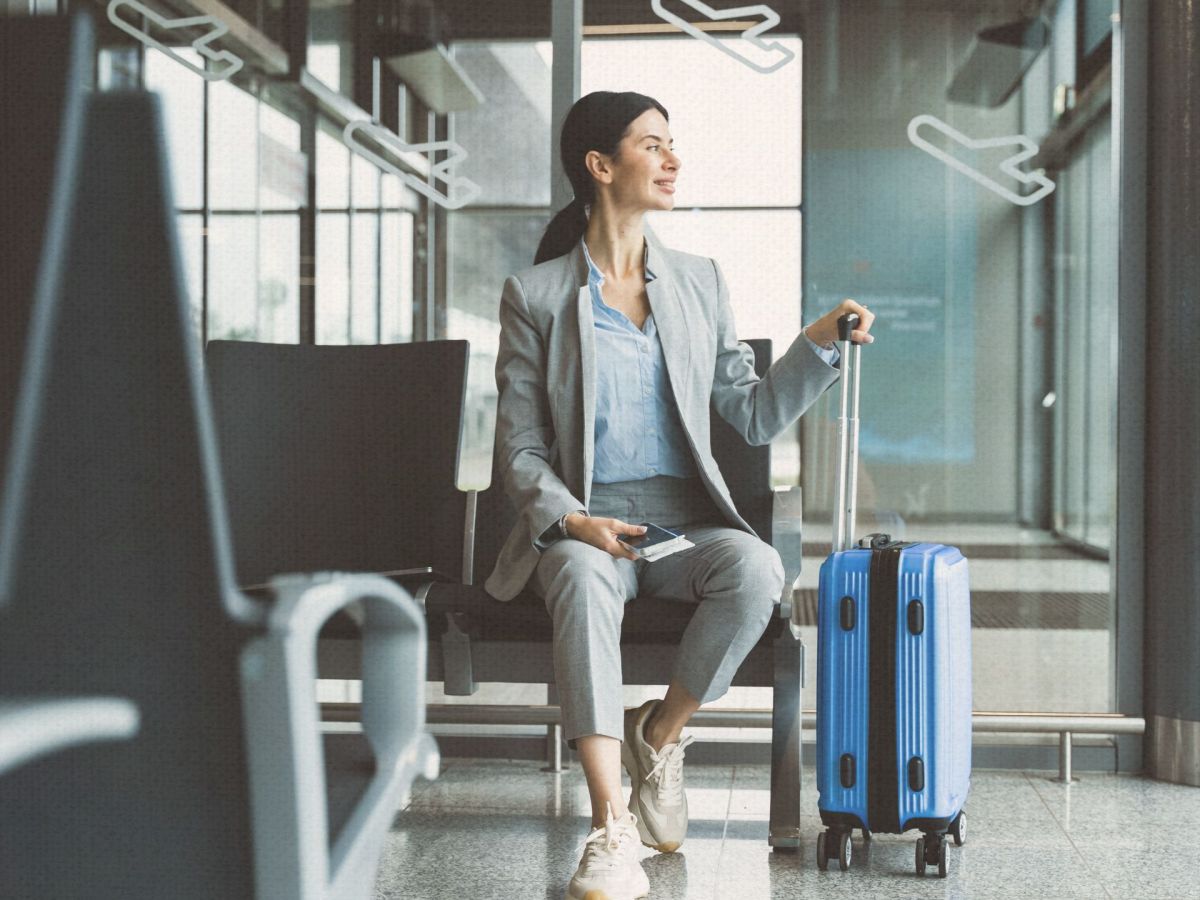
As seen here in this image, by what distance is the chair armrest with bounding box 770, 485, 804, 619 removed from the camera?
2643 millimetres

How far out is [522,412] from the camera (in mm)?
2676

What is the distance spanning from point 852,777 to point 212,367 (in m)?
1.67

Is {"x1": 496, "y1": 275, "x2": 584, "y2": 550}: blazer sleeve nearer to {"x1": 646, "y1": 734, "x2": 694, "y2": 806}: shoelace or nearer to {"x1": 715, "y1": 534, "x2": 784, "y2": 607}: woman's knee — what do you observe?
{"x1": 715, "y1": 534, "x2": 784, "y2": 607}: woman's knee

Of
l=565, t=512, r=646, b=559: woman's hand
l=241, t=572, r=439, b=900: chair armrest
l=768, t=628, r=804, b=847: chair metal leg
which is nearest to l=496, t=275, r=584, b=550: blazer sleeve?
l=565, t=512, r=646, b=559: woman's hand

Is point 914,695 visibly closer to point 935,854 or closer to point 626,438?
point 935,854

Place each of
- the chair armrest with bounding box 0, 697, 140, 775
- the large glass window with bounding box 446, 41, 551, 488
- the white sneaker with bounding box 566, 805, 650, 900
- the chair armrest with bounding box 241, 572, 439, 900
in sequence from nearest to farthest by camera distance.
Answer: the chair armrest with bounding box 0, 697, 140, 775
the chair armrest with bounding box 241, 572, 439, 900
the white sneaker with bounding box 566, 805, 650, 900
the large glass window with bounding box 446, 41, 551, 488

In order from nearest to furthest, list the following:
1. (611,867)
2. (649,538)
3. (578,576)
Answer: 1. (611,867)
2. (578,576)
3. (649,538)

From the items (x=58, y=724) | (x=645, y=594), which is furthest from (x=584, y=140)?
(x=58, y=724)

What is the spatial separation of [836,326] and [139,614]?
1.93 metres

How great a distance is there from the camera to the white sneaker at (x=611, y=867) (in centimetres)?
213

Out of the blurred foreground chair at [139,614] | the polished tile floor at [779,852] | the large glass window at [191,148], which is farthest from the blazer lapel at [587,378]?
the blurred foreground chair at [139,614]

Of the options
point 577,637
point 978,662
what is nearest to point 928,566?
point 577,637

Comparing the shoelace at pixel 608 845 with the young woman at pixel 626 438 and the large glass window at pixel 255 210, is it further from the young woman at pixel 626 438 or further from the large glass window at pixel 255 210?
the large glass window at pixel 255 210

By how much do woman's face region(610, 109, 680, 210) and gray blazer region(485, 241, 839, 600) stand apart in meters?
0.12
